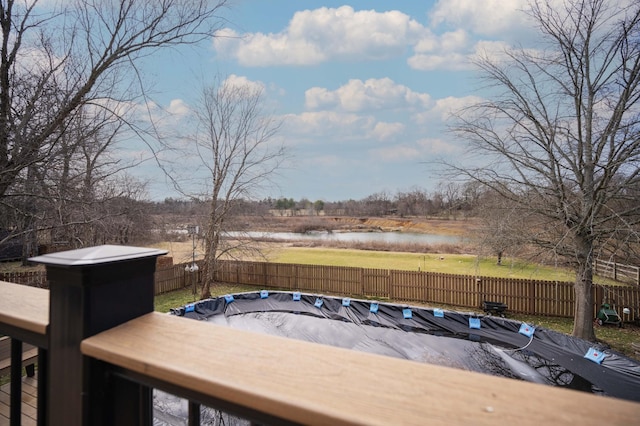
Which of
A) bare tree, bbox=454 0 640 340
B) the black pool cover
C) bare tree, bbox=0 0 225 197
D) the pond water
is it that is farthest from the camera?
the pond water

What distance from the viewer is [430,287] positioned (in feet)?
35.8

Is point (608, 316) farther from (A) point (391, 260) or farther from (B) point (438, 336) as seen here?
(A) point (391, 260)

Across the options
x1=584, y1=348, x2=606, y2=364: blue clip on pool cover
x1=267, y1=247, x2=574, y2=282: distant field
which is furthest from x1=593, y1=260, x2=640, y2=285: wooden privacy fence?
x1=584, y1=348, x2=606, y2=364: blue clip on pool cover

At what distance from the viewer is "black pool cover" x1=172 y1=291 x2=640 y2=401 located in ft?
17.0

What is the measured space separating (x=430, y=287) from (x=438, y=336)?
4.04 meters

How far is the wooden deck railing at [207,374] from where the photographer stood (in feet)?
1.48

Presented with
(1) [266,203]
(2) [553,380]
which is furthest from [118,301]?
(1) [266,203]

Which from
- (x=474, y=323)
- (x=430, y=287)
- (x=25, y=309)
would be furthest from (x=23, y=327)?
(x=430, y=287)

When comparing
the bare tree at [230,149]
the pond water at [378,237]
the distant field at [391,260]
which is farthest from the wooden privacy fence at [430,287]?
the pond water at [378,237]

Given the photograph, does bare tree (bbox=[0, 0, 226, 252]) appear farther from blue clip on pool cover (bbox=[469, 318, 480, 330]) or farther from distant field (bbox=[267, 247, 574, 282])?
distant field (bbox=[267, 247, 574, 282])

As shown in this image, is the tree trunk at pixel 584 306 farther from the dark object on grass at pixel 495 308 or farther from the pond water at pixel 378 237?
the pond water at pixel 378 237

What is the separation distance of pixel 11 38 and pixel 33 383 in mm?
3761

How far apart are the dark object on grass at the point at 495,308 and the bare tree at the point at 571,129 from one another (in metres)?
2.28

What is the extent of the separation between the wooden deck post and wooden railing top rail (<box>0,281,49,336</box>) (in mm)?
69
